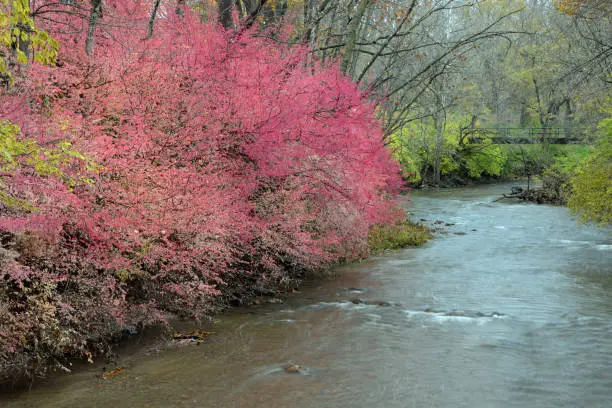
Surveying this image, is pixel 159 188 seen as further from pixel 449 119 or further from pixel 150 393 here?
pixel 449 119

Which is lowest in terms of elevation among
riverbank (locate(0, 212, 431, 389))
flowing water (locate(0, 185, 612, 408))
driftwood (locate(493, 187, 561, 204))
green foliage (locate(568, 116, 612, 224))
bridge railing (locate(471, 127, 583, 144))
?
flowing water (locate(0, 185, 612, 408))

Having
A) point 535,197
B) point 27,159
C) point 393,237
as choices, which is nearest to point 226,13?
point 393,237

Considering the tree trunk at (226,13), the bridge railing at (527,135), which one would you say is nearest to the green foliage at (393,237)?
the tree trunk at (226,13)

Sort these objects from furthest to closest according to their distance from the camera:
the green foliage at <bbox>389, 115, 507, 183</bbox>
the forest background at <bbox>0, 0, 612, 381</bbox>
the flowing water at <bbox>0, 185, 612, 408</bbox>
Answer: the green foliage at <bbox>389, 115, 507, 183</bbox>
the forest background at <bbox>0, 0, 612, 381</bbox>
the flowing water at <bbox>0, 185, 612, 408</bbox>

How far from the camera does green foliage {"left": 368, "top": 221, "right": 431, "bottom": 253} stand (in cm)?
1585

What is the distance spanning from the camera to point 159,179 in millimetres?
7121

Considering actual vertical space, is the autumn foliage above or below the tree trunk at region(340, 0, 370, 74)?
below

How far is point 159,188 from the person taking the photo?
7086 mm

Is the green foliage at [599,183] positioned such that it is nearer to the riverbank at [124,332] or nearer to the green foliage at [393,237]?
the green foliage at [393,237]

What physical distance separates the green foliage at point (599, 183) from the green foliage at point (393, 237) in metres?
4.28

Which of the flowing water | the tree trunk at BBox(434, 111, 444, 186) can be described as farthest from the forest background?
the tree trunk at BBox(434, 111, 444, 186)

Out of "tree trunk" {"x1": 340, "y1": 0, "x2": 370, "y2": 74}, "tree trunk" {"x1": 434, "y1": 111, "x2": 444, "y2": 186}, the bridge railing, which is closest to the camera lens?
"tree trunk" {"x1": 340, "y1": 0, "x2": 370, "y2": 74}

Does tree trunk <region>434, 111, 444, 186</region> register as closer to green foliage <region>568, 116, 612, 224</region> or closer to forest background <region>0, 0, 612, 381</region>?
green foliage <region>568, 116, 612, 224</region>

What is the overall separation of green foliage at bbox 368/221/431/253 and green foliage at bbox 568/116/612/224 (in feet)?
14.1
